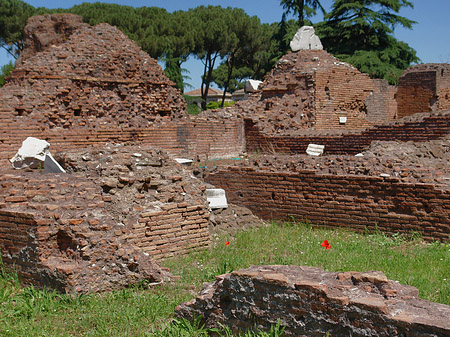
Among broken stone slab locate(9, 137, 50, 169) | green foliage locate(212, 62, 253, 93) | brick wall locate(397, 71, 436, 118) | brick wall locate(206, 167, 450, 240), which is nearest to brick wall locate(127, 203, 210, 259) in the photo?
brick wall locate(206, 167, 450, 240)

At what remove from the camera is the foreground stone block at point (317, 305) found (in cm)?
271

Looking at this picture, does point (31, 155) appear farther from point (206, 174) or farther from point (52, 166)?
point (206, 174)

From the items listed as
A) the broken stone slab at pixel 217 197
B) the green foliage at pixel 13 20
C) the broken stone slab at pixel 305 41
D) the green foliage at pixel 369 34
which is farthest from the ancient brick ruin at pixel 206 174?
the green foliage at pixel 13 20

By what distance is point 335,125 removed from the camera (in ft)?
49.5

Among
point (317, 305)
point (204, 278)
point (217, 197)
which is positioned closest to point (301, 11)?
point (217, 197)

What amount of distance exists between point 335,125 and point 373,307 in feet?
42.0

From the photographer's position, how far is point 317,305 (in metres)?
2.99

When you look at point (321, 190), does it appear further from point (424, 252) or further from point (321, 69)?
point (321, 69)

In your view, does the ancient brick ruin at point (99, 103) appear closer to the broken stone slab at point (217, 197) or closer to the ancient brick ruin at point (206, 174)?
the ancient brick ruin at point (206, 174)

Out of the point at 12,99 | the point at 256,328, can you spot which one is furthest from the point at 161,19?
the point at 256,328

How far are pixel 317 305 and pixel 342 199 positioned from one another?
415cm

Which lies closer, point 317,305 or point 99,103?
point 317,305

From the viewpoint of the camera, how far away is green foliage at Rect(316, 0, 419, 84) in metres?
24.3

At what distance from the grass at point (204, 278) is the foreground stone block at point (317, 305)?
0.15 metres
